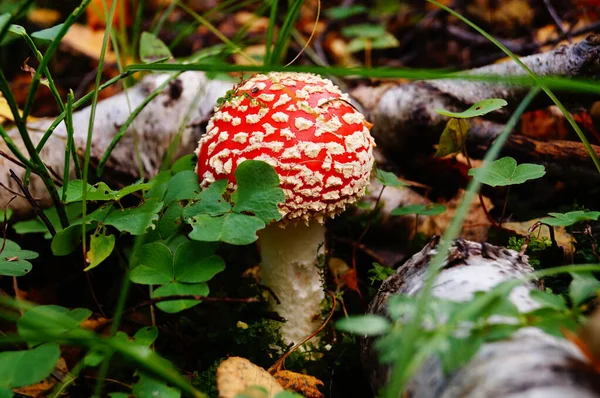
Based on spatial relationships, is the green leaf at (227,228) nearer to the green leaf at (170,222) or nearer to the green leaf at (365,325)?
the green leaf at (170,222)

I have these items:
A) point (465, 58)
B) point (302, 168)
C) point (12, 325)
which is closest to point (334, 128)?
point (302, 168)

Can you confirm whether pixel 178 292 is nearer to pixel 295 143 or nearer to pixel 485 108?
pixel 295 143

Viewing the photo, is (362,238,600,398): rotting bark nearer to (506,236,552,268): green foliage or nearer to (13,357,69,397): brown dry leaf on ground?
(506,236,552,268): green foliage

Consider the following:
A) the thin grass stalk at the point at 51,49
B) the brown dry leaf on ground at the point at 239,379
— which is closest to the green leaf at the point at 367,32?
the thin grass stalk at the point at 51,49

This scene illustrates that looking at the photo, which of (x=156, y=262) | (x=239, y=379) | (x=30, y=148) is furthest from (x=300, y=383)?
(x=30, y=148)

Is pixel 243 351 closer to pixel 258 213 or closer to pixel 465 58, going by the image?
pixel 258 213
